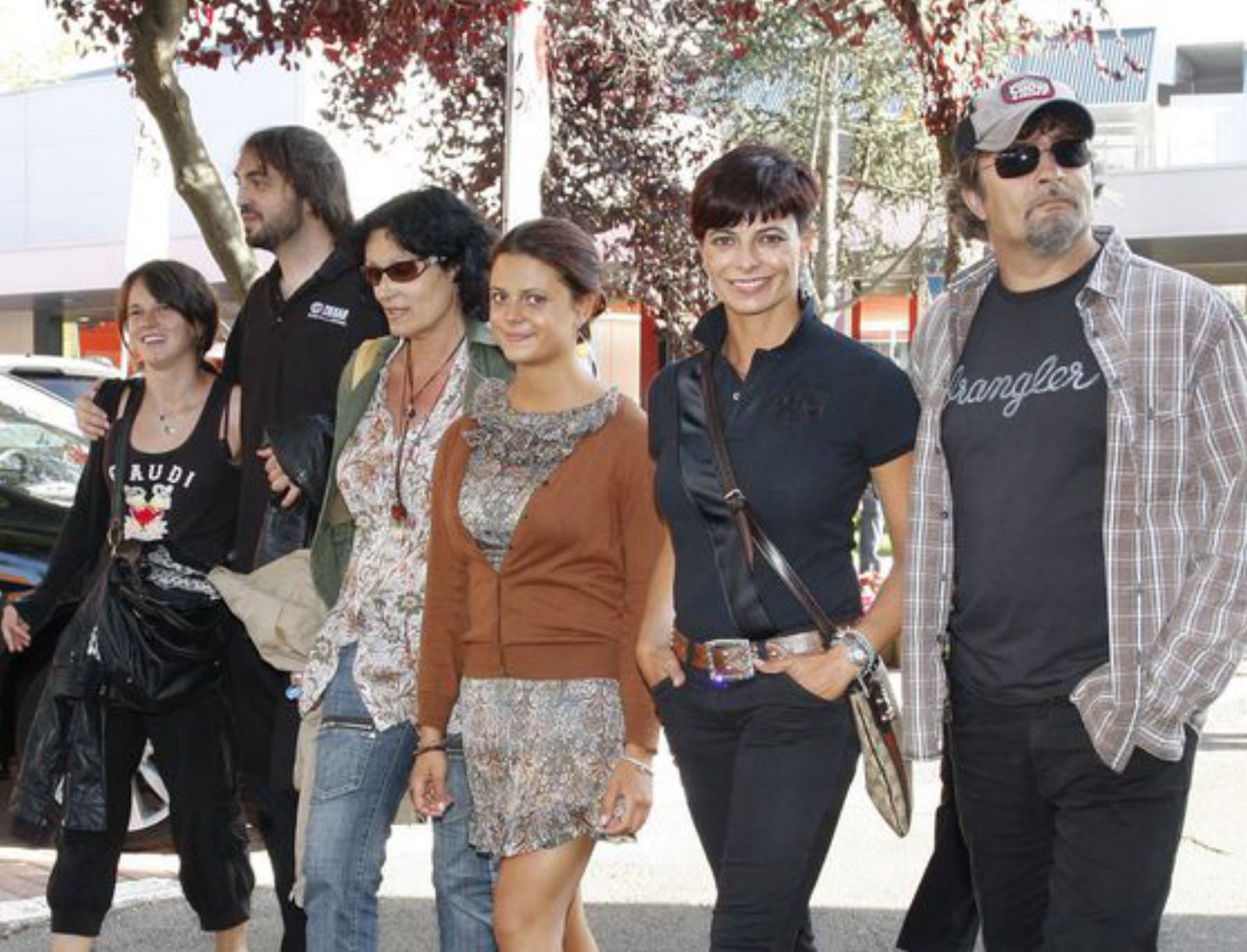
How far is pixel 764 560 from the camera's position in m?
3.74

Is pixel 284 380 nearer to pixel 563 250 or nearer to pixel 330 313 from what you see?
pixel 330 313

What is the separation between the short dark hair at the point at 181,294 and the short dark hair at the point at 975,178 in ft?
7.02

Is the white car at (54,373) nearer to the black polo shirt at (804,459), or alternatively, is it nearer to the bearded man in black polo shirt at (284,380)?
the bearded man in black polo shirt at (284,380)

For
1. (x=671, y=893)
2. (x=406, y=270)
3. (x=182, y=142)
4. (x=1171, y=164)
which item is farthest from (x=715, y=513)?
(x=1171, y=164)

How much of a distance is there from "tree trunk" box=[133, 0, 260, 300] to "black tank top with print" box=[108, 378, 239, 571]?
3510 mm

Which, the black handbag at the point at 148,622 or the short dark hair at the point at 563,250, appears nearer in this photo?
the short dark hair at the point at 563,250

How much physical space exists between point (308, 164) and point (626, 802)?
2039 mm

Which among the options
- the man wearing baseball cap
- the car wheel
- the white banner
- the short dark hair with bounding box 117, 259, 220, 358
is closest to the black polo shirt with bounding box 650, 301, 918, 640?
the man wearing baseball cap

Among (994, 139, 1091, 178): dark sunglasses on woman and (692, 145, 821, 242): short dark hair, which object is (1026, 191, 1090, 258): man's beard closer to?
(994, 139, 1091, 178): dark sunglasses on woman

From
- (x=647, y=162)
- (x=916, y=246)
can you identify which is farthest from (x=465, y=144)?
(x=916, y=246)

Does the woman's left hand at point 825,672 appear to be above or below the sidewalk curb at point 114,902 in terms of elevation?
above

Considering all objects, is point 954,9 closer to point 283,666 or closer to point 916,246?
point 283,666

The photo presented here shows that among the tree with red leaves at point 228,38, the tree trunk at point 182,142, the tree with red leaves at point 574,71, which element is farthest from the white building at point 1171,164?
the tree trunk at point 182,142

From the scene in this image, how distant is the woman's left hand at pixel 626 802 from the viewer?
3.90m
